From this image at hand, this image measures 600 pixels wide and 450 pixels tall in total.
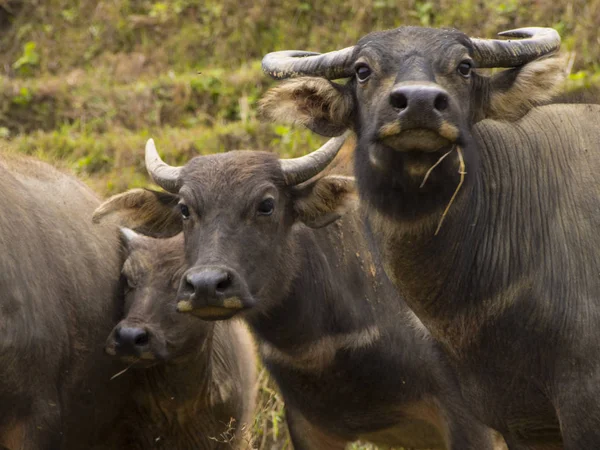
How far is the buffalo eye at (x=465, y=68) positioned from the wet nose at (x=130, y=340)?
3.14 meters

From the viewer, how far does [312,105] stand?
633cm

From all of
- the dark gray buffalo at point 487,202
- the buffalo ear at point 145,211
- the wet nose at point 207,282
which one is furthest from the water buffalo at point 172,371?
the dark gray buffalo at point 487,202

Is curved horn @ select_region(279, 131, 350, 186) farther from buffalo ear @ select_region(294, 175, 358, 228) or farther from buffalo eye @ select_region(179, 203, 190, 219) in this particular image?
buffalo eye @ select_region(179, 203, 190, 219)

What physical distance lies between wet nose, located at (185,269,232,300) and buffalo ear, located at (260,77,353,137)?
978 millimetres

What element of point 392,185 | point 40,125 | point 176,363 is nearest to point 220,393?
point 176,363

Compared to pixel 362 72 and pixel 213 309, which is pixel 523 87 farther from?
pixel 213 309

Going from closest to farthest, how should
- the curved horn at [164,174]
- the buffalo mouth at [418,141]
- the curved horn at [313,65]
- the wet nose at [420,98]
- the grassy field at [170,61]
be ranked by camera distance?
1. the wet nose at [420,98]
2. the buffalo mouth at [418,141]
3. the curved horn at [313,65]
4. the curved horn at [164,174]
5. the grassy field at [170,61]

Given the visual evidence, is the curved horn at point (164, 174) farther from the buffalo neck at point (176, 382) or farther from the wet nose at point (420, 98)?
the wet nose at point (420, 98)

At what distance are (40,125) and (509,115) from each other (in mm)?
9611

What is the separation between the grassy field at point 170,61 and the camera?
12.8 m

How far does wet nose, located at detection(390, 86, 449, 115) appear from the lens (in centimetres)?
533

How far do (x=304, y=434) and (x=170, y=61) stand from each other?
833 cm

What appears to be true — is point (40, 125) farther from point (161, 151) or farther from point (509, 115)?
point (509, 115)

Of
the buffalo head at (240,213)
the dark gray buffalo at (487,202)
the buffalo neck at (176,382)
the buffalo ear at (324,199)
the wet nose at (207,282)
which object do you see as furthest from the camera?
the buffalo neck at (176,382)
